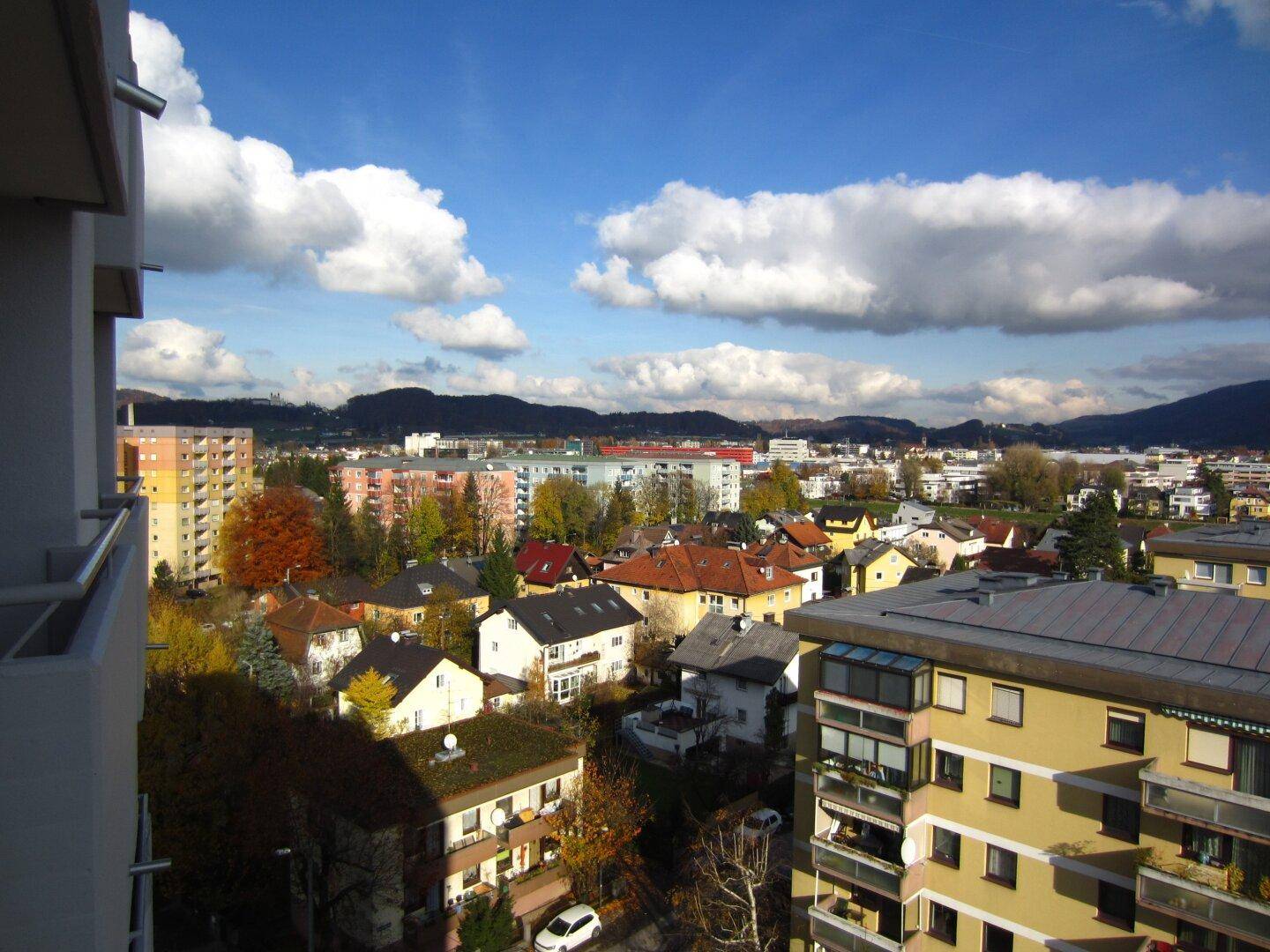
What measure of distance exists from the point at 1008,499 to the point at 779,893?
9257 cm

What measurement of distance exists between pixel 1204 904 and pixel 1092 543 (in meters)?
37.6

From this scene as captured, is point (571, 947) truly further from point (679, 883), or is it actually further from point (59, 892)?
point (59, 892)

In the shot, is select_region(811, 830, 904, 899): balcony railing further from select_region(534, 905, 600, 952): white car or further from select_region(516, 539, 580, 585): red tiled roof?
select_region(516, 539, 580, 585): red tiled roof

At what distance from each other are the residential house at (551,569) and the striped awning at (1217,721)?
31537mm

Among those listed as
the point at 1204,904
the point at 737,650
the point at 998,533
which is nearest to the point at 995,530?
the point at 998,533

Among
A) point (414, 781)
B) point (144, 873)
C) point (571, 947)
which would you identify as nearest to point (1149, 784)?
point (144, 873)

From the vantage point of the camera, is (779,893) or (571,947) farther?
(571,947)

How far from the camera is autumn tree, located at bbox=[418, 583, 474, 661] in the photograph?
29750 millimetres

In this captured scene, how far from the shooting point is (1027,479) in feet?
295

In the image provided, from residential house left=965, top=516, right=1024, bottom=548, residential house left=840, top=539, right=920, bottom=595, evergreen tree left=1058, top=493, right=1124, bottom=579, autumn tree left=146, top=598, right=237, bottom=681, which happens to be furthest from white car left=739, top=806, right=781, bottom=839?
residential house left=965, top=516, right=1024, bottom=548

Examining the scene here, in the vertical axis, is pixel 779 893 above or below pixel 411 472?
below

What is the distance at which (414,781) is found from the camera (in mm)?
14516

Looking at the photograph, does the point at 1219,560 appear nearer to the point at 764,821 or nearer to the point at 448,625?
the point at 764,821

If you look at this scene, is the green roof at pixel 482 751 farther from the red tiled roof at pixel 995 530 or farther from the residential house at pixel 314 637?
the red tiled roof at pixel 995 530
